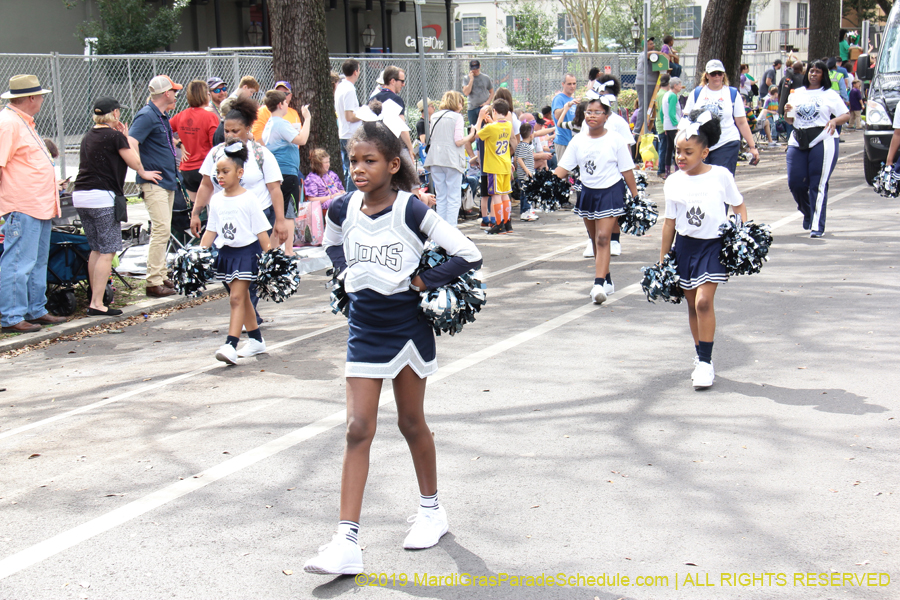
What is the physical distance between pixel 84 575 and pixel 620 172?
637 cm

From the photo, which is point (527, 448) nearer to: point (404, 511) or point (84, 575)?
point (404, 511)

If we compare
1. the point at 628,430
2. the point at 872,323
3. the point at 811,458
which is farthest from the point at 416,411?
the point at 872,323

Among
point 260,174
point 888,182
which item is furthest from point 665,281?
point 888,182

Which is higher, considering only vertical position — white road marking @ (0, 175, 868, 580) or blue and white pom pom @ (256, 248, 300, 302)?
blue and white pom pom @ (256, 248, 300, 302)

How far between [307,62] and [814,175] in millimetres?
6781

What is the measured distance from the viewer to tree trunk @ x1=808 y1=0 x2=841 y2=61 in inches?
1041

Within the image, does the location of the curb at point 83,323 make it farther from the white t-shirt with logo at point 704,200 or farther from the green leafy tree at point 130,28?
the green leafy tree at point 130,28

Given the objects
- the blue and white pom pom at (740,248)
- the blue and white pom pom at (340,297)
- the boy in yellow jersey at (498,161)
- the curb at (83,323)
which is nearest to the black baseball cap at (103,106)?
the curb at (83,323)

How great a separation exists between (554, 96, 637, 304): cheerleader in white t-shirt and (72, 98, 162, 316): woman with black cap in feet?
14.7

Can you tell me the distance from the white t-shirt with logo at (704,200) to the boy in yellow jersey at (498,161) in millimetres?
6797

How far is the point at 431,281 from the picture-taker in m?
3.98

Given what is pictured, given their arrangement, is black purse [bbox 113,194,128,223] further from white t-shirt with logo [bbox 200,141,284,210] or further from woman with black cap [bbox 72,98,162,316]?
white t-shirt with logo [bbox 200,141,284,210]

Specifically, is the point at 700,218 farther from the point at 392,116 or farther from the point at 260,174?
the point at 392,116

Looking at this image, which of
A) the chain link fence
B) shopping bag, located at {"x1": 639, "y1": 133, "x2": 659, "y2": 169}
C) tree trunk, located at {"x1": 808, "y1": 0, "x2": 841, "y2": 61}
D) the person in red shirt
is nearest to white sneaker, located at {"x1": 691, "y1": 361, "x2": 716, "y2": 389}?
the person in red shirt
